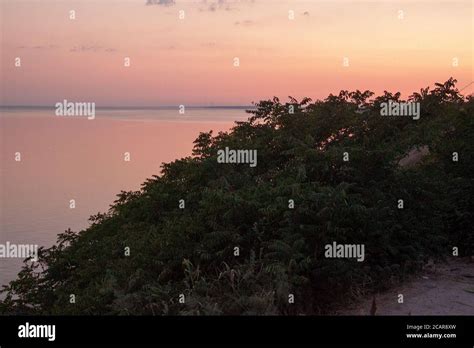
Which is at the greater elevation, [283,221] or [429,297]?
[283,221]

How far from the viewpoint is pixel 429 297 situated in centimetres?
1023

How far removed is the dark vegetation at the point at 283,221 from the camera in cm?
973

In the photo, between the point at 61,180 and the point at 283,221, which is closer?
the point at 283,221

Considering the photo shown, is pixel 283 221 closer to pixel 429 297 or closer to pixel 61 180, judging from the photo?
pixel 429 297

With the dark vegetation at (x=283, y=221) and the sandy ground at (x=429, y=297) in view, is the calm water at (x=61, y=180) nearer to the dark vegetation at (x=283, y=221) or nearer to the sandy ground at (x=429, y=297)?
the dark vegetation at (x=283, y=221)

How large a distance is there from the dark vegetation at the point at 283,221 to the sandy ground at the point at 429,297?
30 centimetres

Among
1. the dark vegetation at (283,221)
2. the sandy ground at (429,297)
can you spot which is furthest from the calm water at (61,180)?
the sandy ground at (429,297)

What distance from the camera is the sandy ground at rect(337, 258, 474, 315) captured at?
9562 mm

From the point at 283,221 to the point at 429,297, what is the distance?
278 cm

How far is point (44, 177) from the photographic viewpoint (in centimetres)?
4788

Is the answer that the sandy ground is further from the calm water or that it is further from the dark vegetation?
the calm water

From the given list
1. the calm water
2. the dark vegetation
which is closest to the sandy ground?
the dark vegetation

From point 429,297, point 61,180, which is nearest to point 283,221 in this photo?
point 429,297

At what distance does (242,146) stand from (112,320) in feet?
28.0
